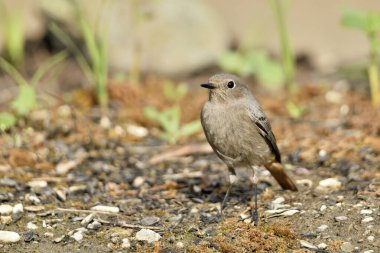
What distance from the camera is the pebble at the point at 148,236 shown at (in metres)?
5.02

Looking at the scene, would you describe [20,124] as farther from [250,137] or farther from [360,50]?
[360,50]

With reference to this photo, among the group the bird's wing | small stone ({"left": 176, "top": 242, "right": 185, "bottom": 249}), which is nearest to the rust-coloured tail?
the bird's wing

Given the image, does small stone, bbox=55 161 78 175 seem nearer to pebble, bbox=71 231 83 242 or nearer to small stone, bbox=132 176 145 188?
small stone, bbox=132 176 145 188

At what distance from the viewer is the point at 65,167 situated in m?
6.59

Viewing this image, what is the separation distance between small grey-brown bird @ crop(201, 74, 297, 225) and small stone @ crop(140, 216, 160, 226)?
0.56 meters

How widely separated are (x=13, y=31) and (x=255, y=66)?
306 centimetres

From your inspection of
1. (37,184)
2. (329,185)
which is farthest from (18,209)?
(329,185)

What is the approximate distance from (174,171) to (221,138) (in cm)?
132

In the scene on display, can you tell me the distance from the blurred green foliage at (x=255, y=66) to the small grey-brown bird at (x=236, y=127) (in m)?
2.55

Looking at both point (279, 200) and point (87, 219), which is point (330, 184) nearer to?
point (279, 200)

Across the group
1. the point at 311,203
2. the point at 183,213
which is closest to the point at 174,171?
the point at 183,213

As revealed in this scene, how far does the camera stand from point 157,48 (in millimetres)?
9609

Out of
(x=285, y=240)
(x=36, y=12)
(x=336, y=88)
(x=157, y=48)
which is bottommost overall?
(x=285, y=240)

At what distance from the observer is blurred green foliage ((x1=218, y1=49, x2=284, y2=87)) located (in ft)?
27.4
